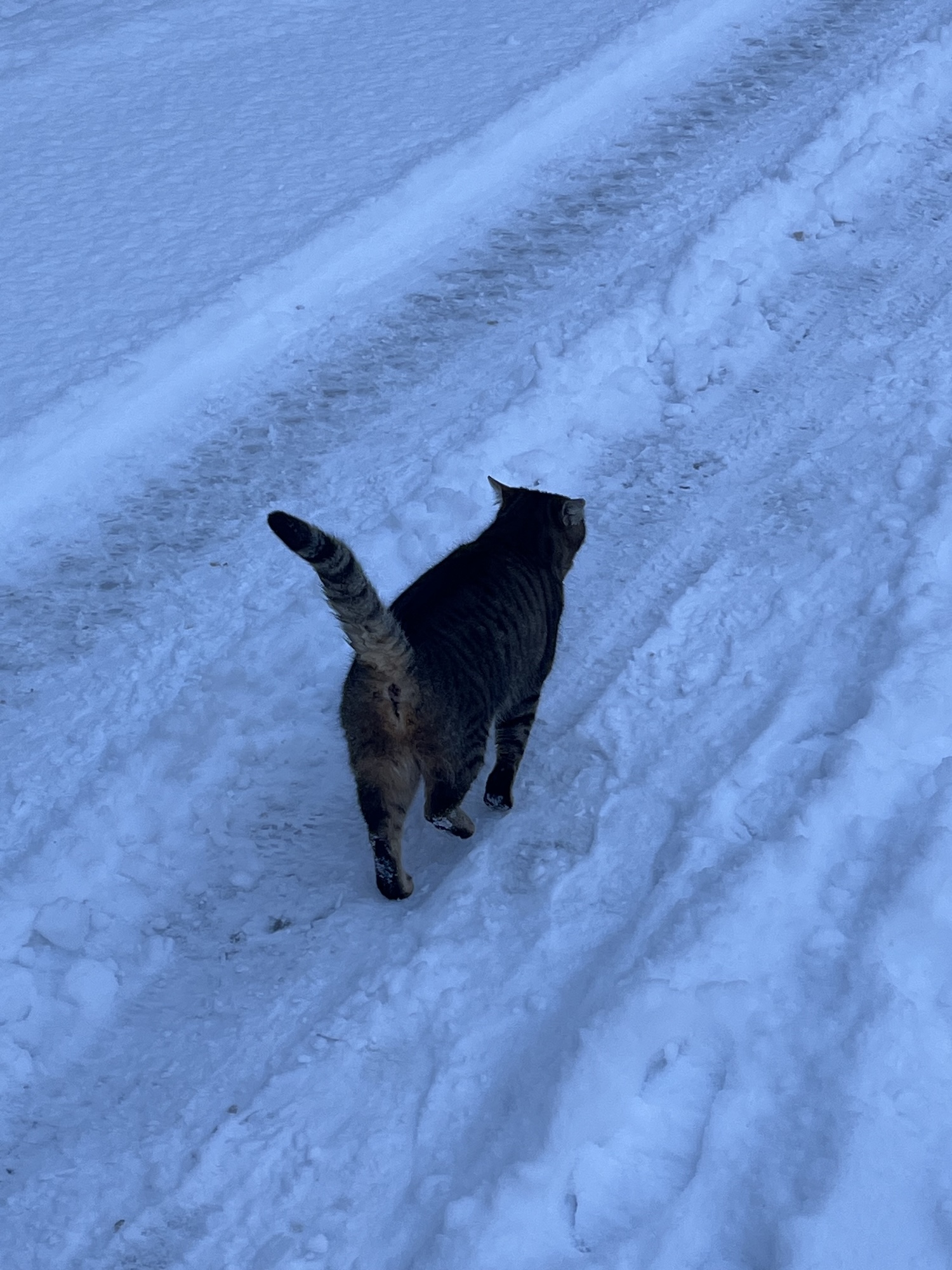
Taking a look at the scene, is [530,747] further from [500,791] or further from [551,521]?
[551,521]

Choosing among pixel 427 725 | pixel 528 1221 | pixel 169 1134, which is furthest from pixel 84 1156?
pixel 427 725

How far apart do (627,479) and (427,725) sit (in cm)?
217

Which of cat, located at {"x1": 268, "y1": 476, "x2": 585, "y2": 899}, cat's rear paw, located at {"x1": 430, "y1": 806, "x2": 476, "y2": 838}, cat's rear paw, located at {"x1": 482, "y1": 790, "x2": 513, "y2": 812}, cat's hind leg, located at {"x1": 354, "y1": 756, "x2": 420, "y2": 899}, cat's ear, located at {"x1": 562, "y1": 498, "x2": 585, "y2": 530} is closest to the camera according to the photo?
cat, located at {"x1": 268, "y1": 476, "x2": 585, "y2": 899}

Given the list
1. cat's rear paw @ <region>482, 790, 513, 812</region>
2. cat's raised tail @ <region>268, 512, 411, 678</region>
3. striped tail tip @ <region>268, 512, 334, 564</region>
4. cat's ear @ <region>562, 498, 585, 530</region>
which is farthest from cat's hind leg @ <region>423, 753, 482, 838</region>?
cat's ear @ <region>562, 498, 585, 530</region>

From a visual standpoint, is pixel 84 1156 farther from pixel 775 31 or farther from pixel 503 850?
pixel 775 31

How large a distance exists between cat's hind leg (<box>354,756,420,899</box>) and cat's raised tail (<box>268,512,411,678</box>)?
1.08 ft

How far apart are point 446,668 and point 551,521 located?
3.15ft

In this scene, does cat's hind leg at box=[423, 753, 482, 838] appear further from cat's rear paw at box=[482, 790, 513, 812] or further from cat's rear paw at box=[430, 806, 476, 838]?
cat's rear paw at box=[482, 790, 513, 812]

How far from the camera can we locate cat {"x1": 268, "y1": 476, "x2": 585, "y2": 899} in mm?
3531

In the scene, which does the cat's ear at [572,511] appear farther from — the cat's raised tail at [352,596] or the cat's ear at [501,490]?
the cat's raised tail at [352,596]

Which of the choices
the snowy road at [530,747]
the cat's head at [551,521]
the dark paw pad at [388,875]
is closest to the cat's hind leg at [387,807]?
the dark paw pad at [388,875]

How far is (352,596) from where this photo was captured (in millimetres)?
3297

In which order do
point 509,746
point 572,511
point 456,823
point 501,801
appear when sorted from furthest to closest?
point 572,511
point 509,746
point 501,801
point 456,823

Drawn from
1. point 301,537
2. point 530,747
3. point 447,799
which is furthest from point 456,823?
point 301,537
